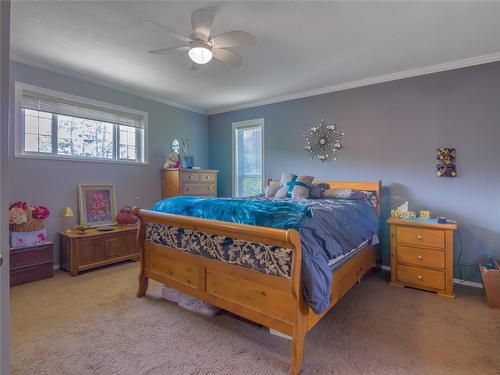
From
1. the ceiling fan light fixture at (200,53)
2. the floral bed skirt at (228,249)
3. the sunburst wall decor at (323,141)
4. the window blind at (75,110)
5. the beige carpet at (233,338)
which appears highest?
the ceiling fan light fixture at (200,53)

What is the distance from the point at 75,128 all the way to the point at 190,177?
1.74 meters

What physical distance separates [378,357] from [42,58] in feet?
14.2

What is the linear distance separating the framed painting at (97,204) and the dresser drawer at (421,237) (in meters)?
3.83

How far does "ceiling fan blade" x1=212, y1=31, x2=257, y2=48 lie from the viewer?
214 centimetres

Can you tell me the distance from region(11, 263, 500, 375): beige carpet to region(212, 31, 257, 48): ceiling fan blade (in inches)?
91.5

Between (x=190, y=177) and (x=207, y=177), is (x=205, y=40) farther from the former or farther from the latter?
(x=207, y=177)

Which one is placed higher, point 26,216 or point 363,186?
point 363,186

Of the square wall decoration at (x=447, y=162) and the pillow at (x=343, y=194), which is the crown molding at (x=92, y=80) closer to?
the pillow at (x=343, y=194)

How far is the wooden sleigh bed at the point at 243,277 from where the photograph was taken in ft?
5.17

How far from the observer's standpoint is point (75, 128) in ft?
11.9

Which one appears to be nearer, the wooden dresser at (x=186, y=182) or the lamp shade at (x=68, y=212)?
the lamp shade at (x=68, y=212)

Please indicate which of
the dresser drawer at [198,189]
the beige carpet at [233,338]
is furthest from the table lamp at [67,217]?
the dresser drawer at [198,189]

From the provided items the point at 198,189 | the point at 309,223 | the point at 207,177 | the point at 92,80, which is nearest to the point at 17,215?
the point at 92,80

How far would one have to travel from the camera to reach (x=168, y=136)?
473cm
